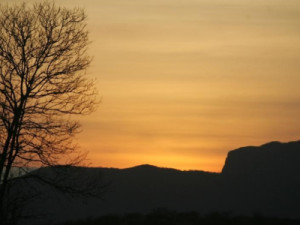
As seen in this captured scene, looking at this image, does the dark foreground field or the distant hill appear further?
the distant hill

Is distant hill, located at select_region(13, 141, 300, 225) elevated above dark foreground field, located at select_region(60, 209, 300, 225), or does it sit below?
above

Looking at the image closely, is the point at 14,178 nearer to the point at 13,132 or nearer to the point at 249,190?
the point at 13,132

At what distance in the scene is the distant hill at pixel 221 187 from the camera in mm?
92944

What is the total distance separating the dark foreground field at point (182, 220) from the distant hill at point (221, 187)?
39962 mm

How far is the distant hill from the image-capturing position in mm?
92944

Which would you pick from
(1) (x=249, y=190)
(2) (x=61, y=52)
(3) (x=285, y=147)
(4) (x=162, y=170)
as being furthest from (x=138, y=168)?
(2) (x=61, y=52)

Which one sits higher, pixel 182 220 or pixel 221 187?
pixel 221 187

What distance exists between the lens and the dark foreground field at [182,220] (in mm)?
27247

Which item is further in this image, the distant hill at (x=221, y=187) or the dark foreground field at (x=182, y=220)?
the distant hill at (x=221, y=187)

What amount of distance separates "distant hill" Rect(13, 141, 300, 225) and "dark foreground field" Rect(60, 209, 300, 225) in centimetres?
3996

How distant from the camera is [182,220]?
1090 inches

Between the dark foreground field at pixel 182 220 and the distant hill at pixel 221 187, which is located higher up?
the distant hill at pixel 221 187

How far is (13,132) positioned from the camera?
21.8 m

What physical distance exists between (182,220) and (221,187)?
310 ft
